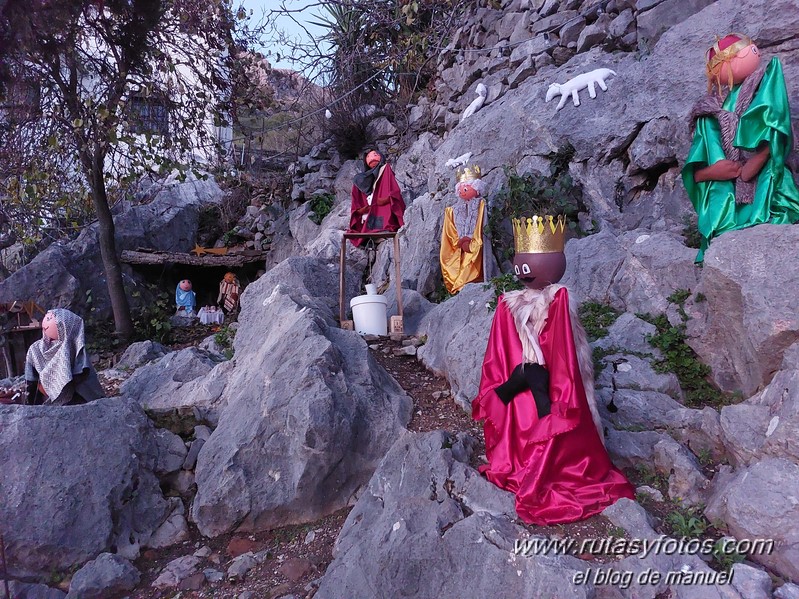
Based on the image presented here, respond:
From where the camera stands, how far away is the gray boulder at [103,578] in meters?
3.63

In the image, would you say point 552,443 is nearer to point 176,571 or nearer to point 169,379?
point 176,571

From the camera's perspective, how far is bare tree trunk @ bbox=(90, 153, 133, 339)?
28.9 feet

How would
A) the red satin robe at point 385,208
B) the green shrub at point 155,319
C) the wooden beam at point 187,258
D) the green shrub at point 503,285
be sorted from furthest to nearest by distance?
the wooden beam at point 187,258
the green shrub at point 155,319
the red satin robe at point 385,208
the green shrub at point 503,285

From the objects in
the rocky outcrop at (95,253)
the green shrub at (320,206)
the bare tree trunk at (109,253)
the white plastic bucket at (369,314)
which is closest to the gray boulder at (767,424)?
the white plastic bucket at (369,314)

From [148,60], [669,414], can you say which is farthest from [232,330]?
[669,414]

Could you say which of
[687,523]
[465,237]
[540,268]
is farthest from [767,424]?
[465,237]

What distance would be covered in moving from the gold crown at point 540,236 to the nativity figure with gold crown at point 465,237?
10.5ft

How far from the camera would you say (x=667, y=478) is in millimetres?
3596

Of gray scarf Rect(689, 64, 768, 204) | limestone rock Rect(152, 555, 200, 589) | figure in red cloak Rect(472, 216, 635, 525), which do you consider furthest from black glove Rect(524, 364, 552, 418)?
limestone rock Rect(152, 555, 200, 589)

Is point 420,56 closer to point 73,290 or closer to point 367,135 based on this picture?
point 367,135

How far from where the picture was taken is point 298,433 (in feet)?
14.1

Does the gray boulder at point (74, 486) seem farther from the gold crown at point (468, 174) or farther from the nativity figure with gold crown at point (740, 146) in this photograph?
the nativity figure with gold crown at point (740, 146)

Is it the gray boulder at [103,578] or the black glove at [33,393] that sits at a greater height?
the black glove at [33,393]

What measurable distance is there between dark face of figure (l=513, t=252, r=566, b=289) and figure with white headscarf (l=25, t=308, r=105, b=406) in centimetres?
392
